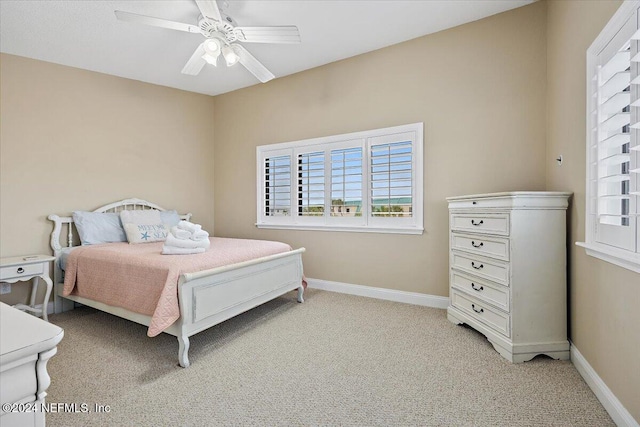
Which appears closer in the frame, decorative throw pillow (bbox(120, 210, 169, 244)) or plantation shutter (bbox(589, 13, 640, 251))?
plantation shutter (bbox(589, 13, 640, 251))

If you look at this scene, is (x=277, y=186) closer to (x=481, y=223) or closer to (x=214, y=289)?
(x=214, y=289)

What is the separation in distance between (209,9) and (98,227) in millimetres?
2760

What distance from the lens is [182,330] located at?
2.18 meters

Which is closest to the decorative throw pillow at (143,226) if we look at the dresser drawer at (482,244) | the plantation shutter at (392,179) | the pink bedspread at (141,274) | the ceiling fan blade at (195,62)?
the pink bedspread at (141,274)

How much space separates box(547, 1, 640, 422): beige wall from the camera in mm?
1537

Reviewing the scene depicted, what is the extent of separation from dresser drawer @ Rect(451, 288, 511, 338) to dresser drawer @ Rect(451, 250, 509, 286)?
0.76ft

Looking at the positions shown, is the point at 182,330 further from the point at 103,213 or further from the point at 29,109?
the point at 29,109

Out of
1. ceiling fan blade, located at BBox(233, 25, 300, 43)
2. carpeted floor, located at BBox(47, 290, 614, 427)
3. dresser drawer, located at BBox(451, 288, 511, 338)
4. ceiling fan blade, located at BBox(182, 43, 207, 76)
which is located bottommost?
carpeted floor, located at BBox(47, 290, 614, 427)

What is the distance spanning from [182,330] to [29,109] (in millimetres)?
3125

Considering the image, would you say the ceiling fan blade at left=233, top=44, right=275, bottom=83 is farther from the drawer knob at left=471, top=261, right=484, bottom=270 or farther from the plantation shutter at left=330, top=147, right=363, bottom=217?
the drawer knob at left=471, top=261, right=484, bottom=270

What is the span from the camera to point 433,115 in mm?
3281

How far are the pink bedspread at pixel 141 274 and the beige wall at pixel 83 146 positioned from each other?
2.71 ft

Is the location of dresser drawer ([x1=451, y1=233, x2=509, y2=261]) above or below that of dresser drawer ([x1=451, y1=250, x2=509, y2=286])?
above

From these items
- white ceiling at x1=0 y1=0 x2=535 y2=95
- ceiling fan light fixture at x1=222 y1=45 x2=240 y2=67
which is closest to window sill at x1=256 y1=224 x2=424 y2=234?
white ceiling at x1=0 y1=0 x2=535 y2=95
